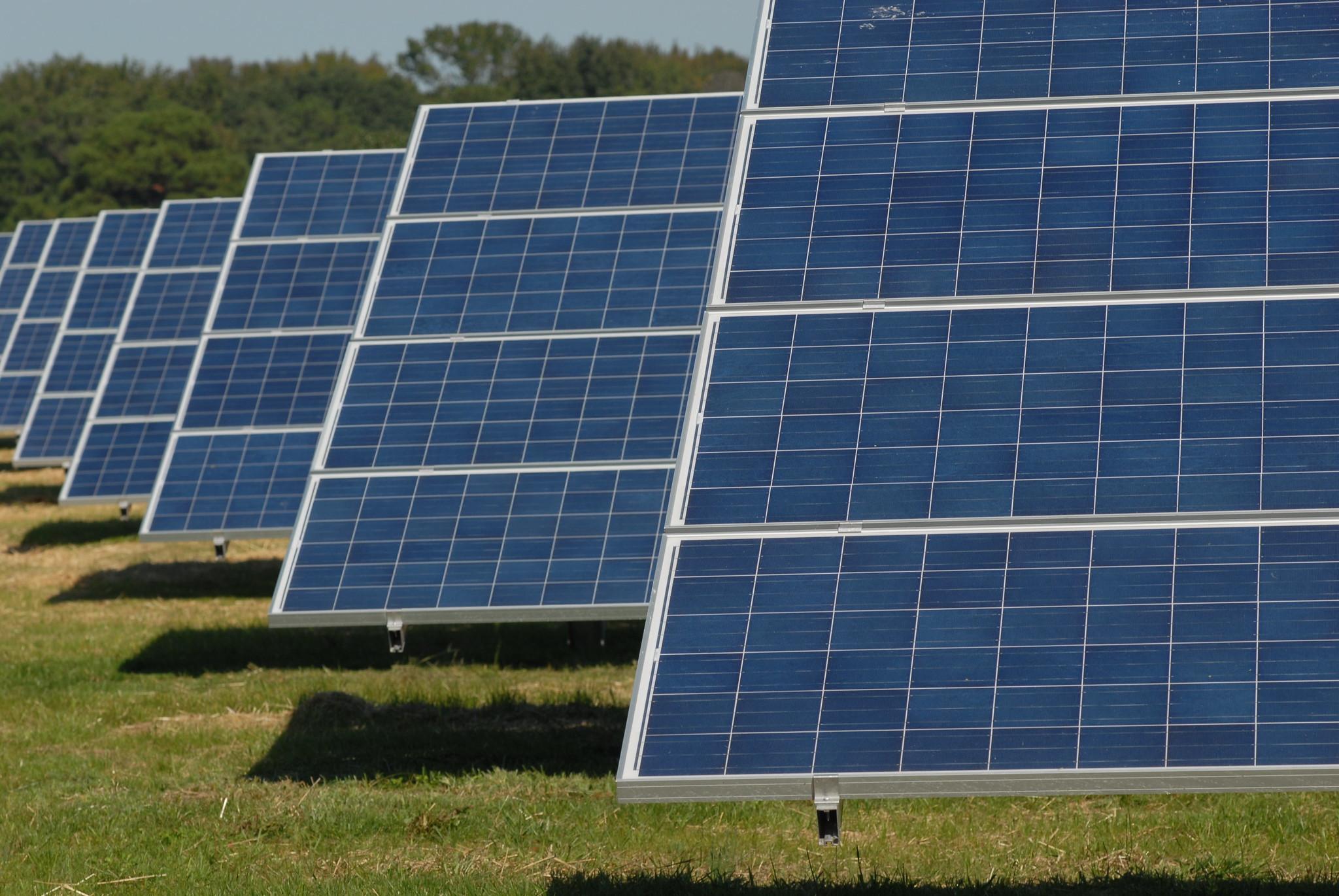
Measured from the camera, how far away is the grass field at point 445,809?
10883 millimetres

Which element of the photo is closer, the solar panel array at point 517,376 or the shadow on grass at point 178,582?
the solar panel array at point 517,376

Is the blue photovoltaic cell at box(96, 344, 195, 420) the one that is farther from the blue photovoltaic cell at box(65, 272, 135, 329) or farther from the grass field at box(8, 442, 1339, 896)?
the grass field at box(8, 442, 1339, 896)

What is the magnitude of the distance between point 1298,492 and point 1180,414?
805mm

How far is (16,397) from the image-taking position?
4069cm

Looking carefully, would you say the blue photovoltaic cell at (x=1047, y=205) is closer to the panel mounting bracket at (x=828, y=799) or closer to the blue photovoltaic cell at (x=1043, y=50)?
the blue photovoltaic cell at (x=1043, y=50)

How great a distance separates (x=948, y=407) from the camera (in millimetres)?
9773

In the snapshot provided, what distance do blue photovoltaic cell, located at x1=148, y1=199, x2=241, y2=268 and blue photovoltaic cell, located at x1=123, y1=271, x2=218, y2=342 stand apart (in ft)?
1.90

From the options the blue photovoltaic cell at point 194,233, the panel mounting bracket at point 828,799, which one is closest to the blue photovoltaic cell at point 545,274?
the panel mounting bracket at point 828,799

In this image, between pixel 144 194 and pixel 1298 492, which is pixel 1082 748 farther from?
pixel 144 194

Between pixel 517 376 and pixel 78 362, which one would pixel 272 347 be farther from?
pixel 78 362

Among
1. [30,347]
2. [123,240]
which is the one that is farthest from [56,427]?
[30,347]

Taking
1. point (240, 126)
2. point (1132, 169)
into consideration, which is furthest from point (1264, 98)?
point (240, 126)

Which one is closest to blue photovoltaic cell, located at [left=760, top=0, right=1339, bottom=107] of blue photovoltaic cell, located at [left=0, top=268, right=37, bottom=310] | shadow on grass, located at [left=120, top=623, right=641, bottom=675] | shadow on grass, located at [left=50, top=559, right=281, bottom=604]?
shadow on grass, located at [left=120, top=623, right=641, bottom=675]

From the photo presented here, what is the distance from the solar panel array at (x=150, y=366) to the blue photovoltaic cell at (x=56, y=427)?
3.13 meters
